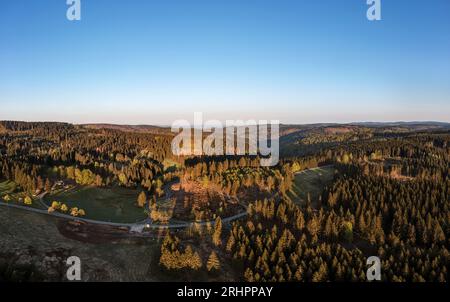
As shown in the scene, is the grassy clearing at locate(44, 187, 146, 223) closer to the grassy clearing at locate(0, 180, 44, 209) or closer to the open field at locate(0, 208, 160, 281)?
the grassy clearing at locate(0, 180, 44, 209)

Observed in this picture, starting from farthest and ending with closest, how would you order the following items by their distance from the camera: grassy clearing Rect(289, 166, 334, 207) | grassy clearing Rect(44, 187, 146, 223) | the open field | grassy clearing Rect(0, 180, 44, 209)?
1. grassy clearing Rect(289, 166, 334, 207)
2. grassy clearing Rect(44, 187, 146, 223)
3. grassy clearing Rect(0, 180, 44, 209)
4. the open field

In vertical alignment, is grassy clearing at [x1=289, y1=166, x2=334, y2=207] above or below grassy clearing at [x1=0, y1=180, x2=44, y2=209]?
below

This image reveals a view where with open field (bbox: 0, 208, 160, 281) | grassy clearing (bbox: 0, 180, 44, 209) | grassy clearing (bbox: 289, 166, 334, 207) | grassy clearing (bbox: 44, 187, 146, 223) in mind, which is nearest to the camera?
open field (bbox: 0, 208, 160, 281)

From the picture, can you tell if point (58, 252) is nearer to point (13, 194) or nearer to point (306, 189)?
point (13, 194)

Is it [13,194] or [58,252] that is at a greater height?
[13,194]

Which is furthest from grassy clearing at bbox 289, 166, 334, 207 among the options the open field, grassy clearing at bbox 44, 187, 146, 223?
the open field

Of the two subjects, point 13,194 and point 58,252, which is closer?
point 58,252

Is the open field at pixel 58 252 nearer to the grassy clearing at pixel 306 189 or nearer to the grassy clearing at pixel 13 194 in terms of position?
the grassy clearing at pixel 13 194

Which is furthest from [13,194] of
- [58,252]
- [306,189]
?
[306,189]
